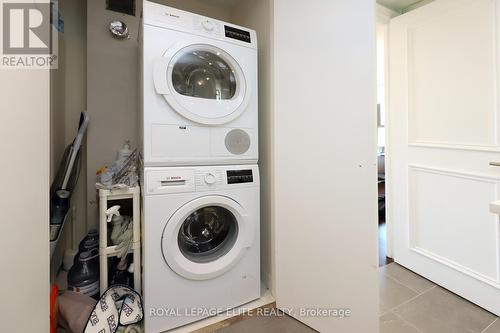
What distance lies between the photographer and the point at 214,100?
132 cm

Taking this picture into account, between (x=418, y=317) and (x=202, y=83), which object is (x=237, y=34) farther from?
(x=418, y=317)

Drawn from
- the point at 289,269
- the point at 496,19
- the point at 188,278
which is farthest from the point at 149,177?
the point at 496,19

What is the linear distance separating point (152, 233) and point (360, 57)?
127cm

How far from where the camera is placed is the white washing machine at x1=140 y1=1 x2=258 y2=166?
118 cm

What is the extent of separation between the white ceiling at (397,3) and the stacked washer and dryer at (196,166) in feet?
4.19

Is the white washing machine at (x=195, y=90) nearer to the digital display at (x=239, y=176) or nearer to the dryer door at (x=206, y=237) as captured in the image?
the digital display at (x=239, y=176)

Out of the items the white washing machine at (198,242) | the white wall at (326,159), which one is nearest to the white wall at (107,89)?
the white washing machine at (198,242)

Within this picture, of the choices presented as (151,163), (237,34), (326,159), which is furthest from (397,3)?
(151,163)

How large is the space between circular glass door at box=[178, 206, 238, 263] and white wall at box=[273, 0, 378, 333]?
30 cm

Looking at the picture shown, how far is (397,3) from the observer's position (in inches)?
75.1

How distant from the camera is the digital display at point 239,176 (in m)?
1.36

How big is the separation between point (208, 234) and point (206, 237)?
0.02m

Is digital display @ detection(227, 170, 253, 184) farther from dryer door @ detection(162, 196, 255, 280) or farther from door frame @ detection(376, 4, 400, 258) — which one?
door frame @ detection(376, 4, 400, 258)

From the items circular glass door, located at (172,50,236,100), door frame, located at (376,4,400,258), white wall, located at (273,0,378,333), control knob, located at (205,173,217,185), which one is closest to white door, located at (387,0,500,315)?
door frame, located at (376,4,400,258)
